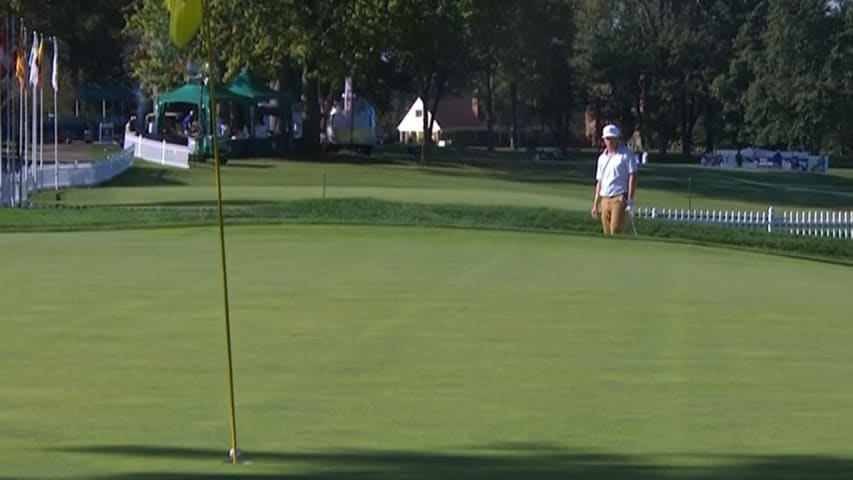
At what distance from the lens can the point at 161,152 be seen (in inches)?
2293

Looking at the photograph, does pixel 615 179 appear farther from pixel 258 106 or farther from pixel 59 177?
pixel 258 106

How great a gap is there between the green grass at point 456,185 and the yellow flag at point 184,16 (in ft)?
89.4

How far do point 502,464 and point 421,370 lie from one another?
2.86 meters

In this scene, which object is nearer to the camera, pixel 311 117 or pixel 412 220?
pixel 412 220

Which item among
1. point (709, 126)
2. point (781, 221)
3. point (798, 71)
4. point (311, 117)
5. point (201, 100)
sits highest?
point (798, 71)

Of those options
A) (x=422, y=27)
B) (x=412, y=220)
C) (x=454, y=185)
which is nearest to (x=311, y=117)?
(x=422, y=27)

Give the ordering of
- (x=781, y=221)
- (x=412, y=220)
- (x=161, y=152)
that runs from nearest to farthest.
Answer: (x=412, y=220)
(x=781, y=221)
(x=161, y=152)

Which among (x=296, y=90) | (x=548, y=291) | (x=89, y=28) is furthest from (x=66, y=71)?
(x=548, y=291)

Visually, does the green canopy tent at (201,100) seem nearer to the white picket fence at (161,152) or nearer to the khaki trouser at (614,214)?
the white picket fence at (161,152)

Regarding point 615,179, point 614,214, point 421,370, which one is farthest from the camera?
point 614,214

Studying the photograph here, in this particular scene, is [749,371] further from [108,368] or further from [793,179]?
[793,179]

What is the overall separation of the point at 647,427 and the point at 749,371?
2301 mm

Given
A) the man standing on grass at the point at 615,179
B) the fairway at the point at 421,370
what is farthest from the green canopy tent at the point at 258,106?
the fairway at the point at 421,370

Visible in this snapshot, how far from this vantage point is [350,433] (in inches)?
329
